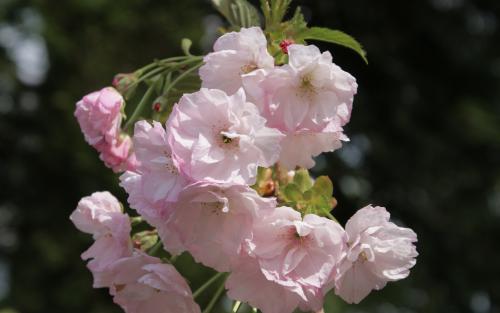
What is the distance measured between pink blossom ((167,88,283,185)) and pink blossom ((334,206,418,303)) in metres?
0.13

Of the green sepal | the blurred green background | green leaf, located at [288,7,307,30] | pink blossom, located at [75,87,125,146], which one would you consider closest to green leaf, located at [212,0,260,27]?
green leaf, located at [288,7,307,30]

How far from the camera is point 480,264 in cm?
420

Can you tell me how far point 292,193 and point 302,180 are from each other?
28 millimetres

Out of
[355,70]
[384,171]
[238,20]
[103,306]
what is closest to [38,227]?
[103,306]

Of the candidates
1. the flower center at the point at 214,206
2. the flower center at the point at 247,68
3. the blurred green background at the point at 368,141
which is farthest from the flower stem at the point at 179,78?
the blurred green background at the point at 368,141

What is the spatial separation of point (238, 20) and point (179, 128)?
31cm

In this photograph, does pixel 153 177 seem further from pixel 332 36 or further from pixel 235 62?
pixel 332 36

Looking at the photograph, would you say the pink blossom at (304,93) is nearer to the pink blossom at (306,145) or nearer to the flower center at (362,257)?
the pink blossom at (306,145)

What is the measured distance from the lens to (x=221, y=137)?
818mm

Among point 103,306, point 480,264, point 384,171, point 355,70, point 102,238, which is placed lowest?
point 103,306

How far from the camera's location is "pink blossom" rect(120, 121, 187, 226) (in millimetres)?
785

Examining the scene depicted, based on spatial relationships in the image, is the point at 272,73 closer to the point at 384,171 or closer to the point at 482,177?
the point at 384,171

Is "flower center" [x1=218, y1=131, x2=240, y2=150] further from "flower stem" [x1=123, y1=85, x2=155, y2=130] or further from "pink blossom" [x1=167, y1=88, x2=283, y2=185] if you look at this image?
"flower stem" [x1=123, y1=85, x2=155, y2=130]

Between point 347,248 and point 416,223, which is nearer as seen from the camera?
point 347,248
